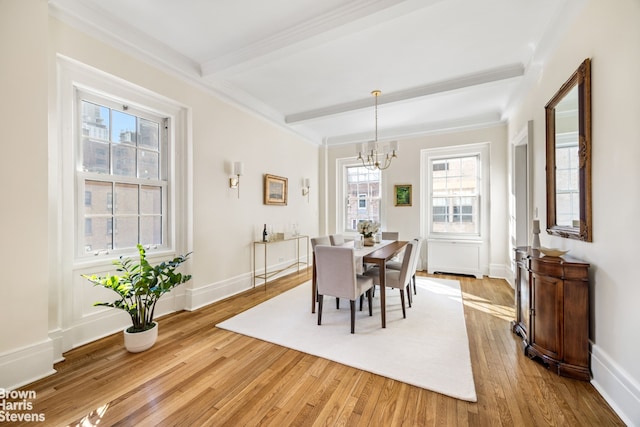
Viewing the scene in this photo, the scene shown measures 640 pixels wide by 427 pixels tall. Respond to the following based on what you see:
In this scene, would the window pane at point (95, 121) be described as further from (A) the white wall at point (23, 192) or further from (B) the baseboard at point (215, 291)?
(B) the baseboard at point (215, 291)

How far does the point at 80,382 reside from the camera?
1904mm

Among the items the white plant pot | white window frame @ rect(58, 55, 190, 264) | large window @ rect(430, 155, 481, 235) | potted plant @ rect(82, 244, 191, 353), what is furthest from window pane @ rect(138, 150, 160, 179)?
large window @ rect(430, 155, 481, 235)

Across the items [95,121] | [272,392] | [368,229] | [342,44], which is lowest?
[272,392]

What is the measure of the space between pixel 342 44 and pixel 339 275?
240 centimetres

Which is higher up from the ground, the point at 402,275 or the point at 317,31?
the point at 317,31

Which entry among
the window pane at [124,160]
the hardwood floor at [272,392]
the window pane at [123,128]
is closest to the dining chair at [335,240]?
the hardwood floor at [272,392]

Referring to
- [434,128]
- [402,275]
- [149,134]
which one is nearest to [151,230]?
[149,134]

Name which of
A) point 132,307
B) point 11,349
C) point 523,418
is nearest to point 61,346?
point 11,349

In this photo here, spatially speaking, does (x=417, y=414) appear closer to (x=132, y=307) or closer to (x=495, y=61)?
(x=132, y=307)

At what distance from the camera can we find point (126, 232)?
2799 mm

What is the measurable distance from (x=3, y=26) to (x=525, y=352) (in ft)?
15.1

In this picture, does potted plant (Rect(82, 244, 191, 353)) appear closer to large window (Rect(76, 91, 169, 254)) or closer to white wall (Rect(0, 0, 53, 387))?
white wall (Rect(0, 0, 53, 387))

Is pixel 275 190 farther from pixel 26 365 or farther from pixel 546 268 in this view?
pixel 546 268

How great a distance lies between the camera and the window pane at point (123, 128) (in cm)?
270
